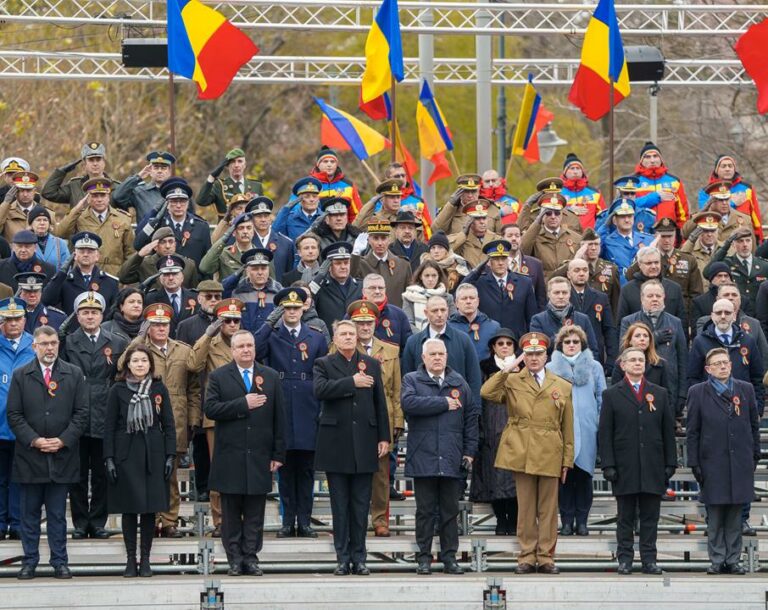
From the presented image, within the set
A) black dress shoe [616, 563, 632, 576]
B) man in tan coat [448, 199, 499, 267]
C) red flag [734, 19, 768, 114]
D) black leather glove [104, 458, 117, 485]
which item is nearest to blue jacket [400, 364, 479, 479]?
black dress shoe [616, 563, 632, 576]

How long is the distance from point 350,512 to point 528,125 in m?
10.8

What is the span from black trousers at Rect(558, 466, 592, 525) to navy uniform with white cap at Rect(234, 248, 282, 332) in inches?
117

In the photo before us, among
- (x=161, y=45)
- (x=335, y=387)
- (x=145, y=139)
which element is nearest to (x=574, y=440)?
(x=335, y=387)

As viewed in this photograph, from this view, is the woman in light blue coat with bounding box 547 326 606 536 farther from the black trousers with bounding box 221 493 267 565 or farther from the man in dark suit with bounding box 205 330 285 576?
the black trousers with bounding box 221 493 267 565

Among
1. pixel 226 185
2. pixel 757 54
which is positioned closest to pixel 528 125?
pixel 757 54

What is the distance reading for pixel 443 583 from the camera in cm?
1551

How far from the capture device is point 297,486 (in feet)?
53.4

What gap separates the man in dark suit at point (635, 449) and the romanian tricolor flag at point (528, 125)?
9547 mm

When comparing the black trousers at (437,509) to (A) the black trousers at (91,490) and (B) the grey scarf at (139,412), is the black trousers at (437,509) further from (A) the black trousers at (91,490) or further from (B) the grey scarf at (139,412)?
(A) the black trousers at (91,490)

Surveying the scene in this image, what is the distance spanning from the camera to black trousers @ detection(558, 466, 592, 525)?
16.4 meters

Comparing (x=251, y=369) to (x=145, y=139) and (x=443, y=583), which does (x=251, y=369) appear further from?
(x=145, y=139)

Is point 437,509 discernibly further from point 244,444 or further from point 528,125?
point 528,125

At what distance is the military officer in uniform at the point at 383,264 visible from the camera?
18234mm

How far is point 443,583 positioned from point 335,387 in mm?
1772
